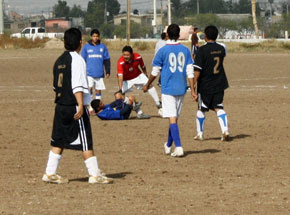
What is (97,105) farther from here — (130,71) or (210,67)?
(210,67)

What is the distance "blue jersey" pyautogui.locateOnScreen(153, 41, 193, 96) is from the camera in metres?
13.1

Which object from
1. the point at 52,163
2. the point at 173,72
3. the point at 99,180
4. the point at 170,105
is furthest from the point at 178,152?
the point at 52,163

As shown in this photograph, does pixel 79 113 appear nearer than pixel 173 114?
Yes

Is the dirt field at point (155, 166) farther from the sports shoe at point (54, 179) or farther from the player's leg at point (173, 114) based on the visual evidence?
the player's leg at point (173, 114)

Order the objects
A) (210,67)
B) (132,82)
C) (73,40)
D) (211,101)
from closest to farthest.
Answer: (73,40)
(210,67)
(211,101)
(132,82)

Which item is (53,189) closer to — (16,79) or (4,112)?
(4,112)

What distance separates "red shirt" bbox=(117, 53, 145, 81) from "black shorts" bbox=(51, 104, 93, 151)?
815 centimetres

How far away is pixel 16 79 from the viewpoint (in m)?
31.3

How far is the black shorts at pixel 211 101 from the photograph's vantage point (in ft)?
48.9

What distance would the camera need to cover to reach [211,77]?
14805 millimetres

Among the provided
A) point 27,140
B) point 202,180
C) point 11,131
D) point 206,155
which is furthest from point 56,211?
point 11,131

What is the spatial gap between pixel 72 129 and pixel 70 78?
590 millimetres

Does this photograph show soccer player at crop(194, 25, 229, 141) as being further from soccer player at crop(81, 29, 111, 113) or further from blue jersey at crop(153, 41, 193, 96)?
soccer player at crop(81, 29, 111, 113)

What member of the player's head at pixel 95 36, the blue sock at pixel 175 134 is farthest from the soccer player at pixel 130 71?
the blue sock at pixel 175 134
